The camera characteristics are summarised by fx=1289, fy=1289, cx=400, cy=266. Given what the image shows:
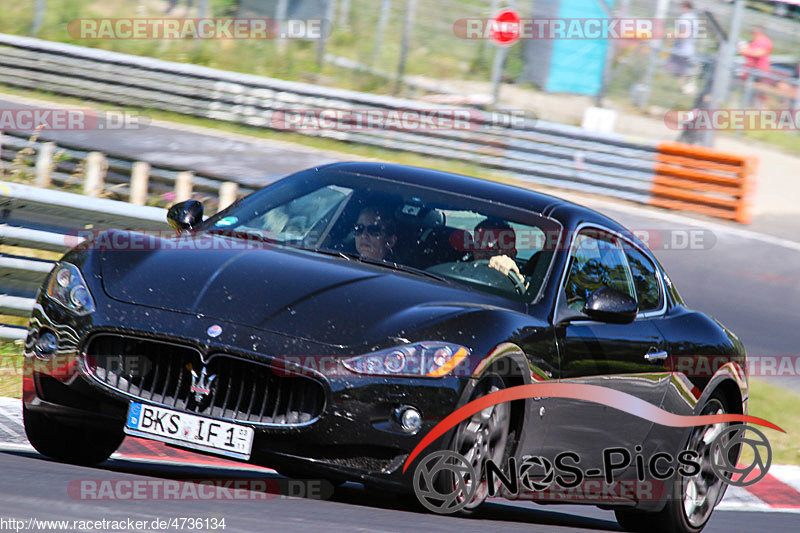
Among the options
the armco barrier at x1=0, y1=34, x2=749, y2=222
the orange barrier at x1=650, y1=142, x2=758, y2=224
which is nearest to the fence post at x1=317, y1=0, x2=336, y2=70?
the armco barrier at x1=0, y1=34, x2=749, y2=222

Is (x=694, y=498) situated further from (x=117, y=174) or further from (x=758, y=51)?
(x=758, y=51)

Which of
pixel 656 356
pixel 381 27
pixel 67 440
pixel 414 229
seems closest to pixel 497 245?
pixel 414 229

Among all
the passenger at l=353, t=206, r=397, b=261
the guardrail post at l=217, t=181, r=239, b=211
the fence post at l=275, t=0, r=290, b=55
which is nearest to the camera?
the passenger at l=353, t=206, r=397, b=261

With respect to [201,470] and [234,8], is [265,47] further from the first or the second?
[201,470]

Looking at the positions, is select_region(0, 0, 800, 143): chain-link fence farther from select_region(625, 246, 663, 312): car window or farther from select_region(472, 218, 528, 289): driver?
select_region(472, 218, 528, 289): driver

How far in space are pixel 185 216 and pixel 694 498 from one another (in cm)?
292

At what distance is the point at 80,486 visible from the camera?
188 inches

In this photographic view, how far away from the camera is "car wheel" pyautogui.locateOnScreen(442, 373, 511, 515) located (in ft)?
15.7

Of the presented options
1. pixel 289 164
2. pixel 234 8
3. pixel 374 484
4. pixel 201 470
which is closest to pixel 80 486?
pixel 374 484

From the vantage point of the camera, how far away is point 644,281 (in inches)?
258

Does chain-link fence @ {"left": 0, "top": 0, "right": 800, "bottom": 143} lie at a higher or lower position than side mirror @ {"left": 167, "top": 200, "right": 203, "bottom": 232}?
lower

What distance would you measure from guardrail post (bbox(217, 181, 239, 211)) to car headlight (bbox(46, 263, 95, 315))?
530 centimetres

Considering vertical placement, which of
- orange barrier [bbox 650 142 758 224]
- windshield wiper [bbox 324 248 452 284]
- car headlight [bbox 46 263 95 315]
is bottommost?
orange barrier [bbox 650 142 758 224]

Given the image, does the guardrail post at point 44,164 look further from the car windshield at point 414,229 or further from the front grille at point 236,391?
the front grille at point 236,391
